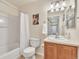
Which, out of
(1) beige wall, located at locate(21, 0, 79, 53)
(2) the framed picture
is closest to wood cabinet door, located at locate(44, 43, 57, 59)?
(1) beige wall, located at locate(21, 0, 79, 53)

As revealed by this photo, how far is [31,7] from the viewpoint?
359cm

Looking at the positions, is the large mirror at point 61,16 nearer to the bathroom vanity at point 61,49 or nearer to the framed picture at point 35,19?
the framed picture at point 35,19

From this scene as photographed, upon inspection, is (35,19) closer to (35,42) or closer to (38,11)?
(38,11)

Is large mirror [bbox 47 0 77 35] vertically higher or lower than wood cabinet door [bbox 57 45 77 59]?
higher

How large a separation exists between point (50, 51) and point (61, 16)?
1.14 metres

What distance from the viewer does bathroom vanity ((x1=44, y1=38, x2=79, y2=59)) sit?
1.77 m

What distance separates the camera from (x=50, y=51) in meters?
2.20

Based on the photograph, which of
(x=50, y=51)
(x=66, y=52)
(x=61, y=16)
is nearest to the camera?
(x=66, y=52)

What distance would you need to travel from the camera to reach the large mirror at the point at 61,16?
2.41 meters

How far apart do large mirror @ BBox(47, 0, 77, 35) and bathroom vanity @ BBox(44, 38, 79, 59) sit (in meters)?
0.69

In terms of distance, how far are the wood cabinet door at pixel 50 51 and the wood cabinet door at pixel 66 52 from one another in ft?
0.38

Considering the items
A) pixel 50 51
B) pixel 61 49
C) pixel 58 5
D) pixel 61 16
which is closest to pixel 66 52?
pixel 61 49

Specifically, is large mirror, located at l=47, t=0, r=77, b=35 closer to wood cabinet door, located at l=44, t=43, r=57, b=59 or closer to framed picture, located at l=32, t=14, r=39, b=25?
framed picture, located at l=32, t=14, r=39, b=25

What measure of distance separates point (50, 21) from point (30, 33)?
104 cm
